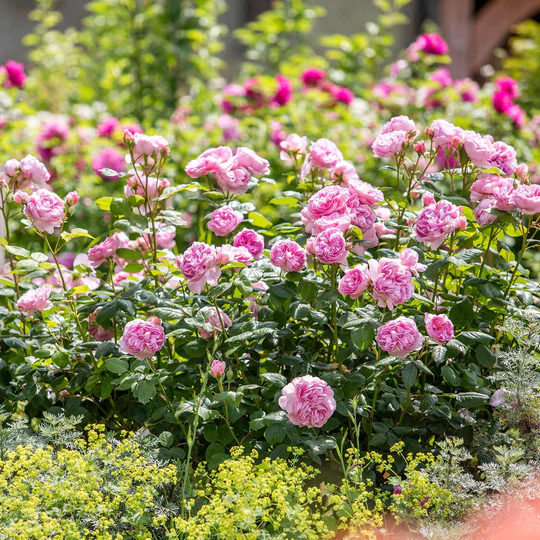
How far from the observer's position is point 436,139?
1883 mm

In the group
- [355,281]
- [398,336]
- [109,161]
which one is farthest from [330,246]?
[109,161]

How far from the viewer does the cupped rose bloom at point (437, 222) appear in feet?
5.57

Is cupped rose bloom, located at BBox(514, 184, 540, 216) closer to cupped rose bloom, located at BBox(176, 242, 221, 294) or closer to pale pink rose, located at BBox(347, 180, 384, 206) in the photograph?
pale pink rose, located at BBox(347, 180, 384, 206)

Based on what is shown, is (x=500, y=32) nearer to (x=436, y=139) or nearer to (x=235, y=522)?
(x=436, y=139)

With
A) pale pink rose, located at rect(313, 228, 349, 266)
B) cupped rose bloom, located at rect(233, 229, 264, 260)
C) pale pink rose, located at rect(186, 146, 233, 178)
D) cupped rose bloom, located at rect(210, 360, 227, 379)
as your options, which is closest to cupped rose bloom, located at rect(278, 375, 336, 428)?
cupped rose bloom, located at rect(210, 360, 227, 379)

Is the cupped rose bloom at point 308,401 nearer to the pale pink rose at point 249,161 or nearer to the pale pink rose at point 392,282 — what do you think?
the pale pink rose at point 392,282

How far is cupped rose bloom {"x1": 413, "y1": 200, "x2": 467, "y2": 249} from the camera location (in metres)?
1.70

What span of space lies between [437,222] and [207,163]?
60 cm

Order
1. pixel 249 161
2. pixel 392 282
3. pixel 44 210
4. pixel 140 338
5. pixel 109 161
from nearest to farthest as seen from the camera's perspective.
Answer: pixel 392 282 → pixel 140 338 → pixel 44 210 → pixel 249 161 → pixel 109 161

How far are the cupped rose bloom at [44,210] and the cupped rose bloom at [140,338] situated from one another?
0.34 metres

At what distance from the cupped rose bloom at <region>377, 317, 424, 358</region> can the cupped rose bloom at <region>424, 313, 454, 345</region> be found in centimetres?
8

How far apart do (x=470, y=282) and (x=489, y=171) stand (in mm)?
289

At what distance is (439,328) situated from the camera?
168 centimetres

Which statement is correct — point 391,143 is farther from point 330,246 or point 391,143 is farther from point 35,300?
point 35,300
